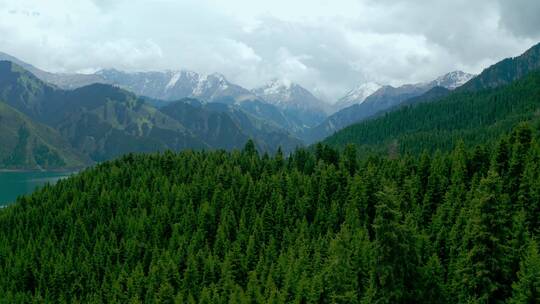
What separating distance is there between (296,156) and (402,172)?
60.6 metres

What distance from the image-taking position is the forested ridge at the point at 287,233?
164 ft

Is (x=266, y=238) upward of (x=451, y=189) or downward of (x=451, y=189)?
downward

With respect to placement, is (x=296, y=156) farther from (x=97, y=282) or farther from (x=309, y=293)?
(x=309, y=293)

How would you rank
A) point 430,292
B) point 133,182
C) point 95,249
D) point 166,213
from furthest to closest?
point 133,182 → point 166,213 → point 95,249 → point 430,292

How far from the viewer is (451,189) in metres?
97.2

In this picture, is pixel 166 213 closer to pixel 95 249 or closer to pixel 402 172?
pixel 95 249

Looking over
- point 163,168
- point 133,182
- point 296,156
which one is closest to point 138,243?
point 133,182

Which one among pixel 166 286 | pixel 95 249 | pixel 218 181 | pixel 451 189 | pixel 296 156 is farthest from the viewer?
pixel 296 156

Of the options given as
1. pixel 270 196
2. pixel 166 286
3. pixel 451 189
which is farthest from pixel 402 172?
pixel 166 286

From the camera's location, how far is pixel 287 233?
4094 inches

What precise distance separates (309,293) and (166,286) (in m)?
30.1

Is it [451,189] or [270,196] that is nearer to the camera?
[451,189]

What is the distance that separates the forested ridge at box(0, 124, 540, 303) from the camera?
164 feet

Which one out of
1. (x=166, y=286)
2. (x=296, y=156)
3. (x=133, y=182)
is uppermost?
(x=296, y=156)
